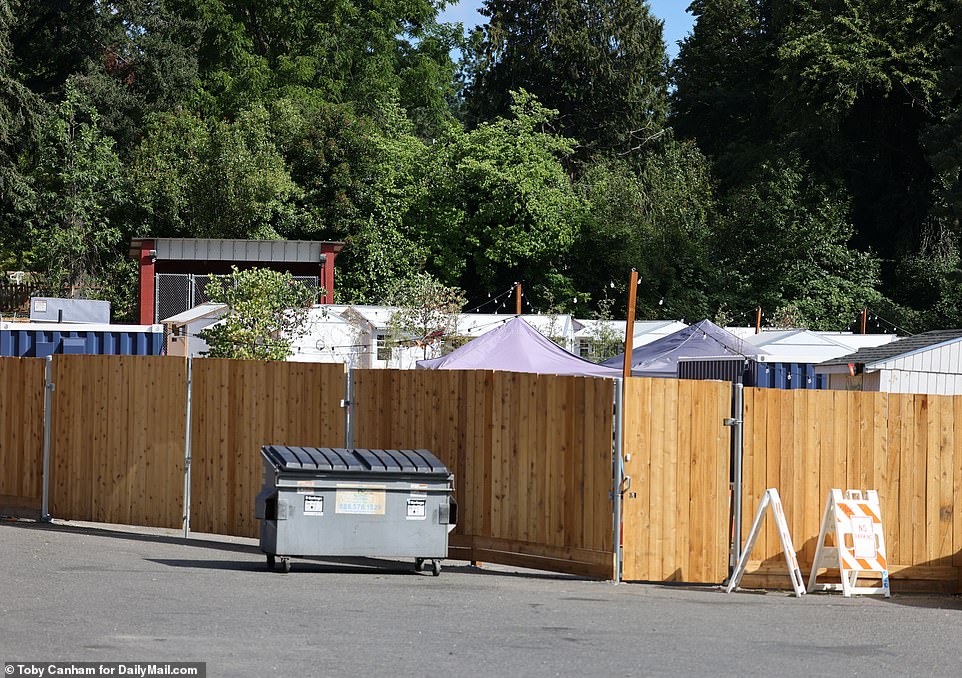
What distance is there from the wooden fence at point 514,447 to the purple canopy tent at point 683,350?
462 inches

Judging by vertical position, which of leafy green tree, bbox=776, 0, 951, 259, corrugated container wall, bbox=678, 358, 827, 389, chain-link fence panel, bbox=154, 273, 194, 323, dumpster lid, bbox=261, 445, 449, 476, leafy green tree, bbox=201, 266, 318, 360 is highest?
leafy green tree, bbox=776, 0, 951, 259

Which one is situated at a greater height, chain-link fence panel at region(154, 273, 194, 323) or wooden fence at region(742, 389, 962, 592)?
chain-link fence panel at region(154, 273, 194, 323)

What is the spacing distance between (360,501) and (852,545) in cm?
489

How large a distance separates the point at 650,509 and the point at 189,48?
5341cm

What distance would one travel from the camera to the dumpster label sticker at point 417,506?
1273 centimetres

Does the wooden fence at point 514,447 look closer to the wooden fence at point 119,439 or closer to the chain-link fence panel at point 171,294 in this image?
the wooden fence at point 119,439

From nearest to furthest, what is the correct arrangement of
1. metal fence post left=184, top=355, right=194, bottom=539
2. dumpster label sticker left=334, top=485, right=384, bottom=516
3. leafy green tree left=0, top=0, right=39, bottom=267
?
dumpster label sticker left=334, top=485, right=384, bottom=516
metal fence post left=184, top=355, right=194, bottom=539
leafy green tree left=0, top=0, right=39, bottom=267

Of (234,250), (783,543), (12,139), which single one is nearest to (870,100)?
(234,250)

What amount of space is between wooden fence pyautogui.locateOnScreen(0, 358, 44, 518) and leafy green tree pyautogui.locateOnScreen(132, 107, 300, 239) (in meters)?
33.0

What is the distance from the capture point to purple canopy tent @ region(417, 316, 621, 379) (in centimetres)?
2302

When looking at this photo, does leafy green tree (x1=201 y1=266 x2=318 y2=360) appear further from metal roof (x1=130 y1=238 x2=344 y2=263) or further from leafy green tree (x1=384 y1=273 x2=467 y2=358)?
metal roof (x1=130 y1=238 x2=344 y2=263)

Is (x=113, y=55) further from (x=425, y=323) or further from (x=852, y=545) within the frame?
(x=852, y=545)

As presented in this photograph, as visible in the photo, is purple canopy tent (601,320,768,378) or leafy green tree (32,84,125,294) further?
leafy green tree (32,84,125,294)

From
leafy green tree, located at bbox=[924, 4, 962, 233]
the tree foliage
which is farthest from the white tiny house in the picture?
the tree foliage
